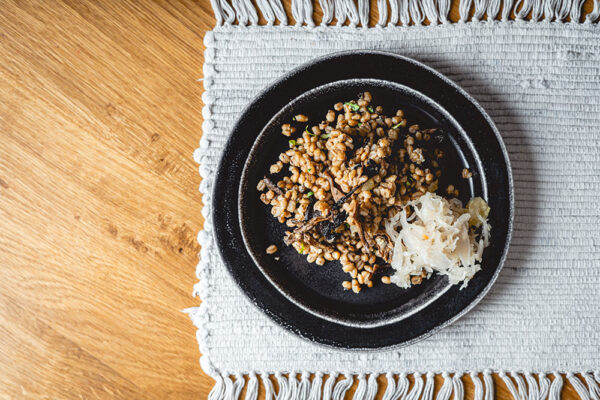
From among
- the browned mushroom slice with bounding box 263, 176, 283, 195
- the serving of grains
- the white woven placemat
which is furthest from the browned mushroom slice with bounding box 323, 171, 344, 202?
the white woven placemat

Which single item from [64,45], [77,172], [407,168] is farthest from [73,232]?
[407,168]

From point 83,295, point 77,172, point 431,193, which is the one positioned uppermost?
point 431,193

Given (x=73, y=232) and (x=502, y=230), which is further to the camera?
(x=73, y=232)

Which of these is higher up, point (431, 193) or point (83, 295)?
point (431, 193)

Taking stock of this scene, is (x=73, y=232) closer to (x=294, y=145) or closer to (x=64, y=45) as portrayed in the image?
(x=64, y=45)

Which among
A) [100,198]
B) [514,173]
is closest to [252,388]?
[100,198]

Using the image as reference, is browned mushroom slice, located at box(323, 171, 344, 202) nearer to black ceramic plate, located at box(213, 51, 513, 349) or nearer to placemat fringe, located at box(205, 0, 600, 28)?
black ceramic plate, located at box(213, 51, 513, 349)

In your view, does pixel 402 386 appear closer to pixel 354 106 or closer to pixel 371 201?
pixel 371 201
